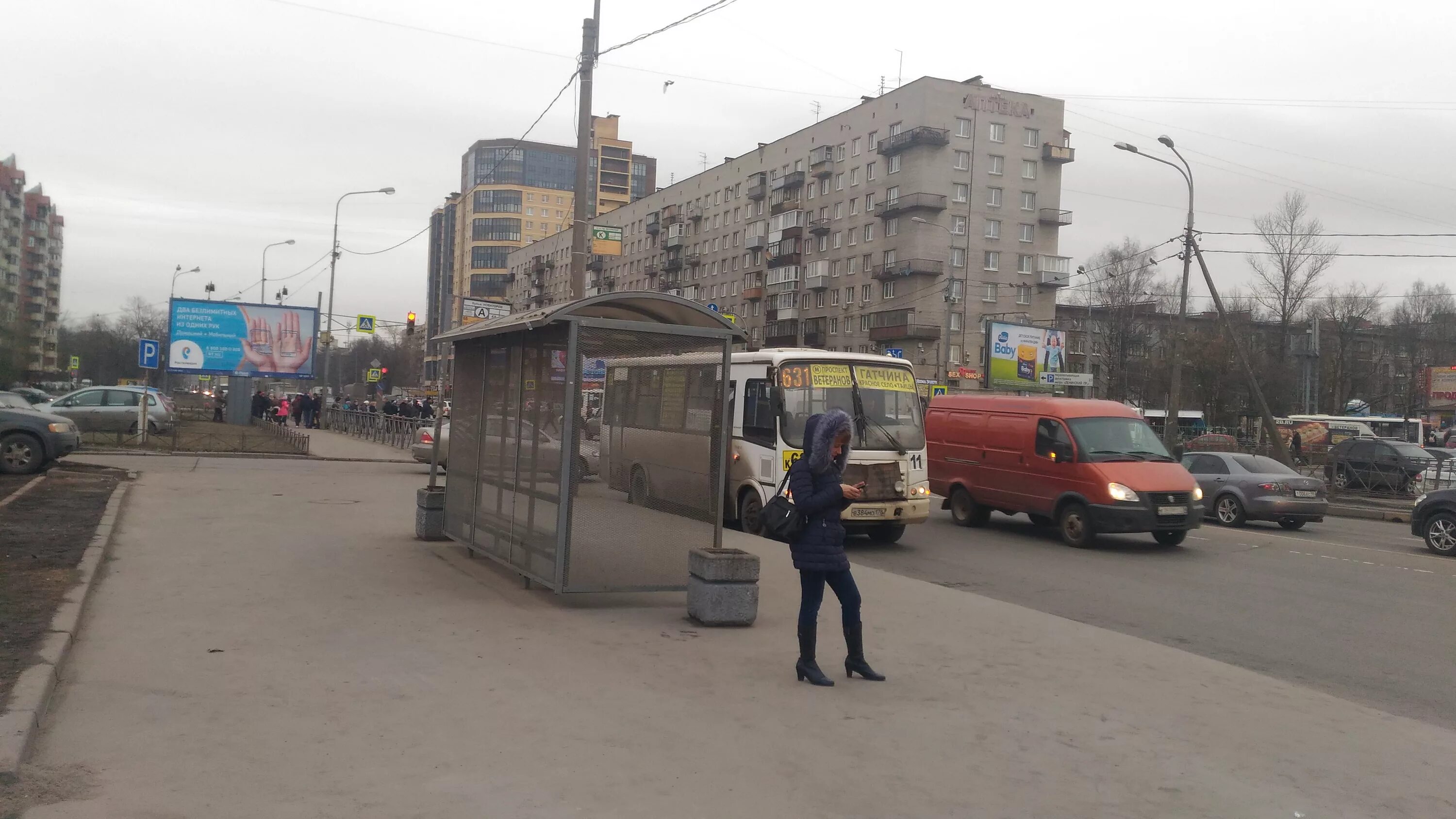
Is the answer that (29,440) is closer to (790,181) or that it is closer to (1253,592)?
(1253,592)

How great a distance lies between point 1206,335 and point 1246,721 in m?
68.0

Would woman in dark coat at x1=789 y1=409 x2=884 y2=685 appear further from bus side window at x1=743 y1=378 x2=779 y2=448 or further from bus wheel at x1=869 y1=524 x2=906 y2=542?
bus wheel at x1=869 y1=524 x2=906 y2=542

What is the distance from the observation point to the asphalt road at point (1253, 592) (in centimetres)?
801

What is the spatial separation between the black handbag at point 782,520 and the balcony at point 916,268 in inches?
2316

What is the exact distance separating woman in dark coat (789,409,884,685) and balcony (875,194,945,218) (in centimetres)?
5890

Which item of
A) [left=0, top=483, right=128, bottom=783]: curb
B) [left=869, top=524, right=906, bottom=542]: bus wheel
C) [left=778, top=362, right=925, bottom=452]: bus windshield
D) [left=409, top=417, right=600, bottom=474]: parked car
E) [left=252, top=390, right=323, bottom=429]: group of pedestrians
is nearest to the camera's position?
[left=0, top=483, right=128, bottom=783]: curb

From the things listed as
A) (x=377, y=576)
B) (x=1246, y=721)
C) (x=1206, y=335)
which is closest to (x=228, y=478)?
(x=377, y=576)

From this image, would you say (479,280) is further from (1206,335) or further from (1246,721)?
(1246,721)

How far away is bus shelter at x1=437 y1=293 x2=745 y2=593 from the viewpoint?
817cm

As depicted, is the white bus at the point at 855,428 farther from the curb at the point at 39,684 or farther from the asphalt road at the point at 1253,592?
the curb at the point at 39,684

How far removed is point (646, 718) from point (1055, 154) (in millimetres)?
66968

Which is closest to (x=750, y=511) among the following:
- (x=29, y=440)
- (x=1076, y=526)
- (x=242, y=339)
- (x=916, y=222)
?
(x=1076, y=526)

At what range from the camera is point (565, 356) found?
840 centimetres

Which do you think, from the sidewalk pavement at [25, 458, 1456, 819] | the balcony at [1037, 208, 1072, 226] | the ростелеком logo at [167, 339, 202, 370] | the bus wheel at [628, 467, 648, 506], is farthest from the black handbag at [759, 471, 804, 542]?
the balcony at [1037, 208, 1072, 226]
